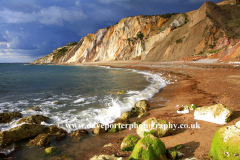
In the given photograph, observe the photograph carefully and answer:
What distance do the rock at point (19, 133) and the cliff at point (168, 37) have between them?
23.8 metres

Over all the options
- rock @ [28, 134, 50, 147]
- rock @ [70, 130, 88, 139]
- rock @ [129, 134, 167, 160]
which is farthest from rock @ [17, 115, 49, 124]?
rock @ [129, 134, 167, 160]

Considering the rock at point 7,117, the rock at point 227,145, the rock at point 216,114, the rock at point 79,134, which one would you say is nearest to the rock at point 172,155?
the rock at point 227,145

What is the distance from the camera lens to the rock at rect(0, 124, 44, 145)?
421cm

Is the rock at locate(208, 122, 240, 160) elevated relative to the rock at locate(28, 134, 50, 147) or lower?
elevated

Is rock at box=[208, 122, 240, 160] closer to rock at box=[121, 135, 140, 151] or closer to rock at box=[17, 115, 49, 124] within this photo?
rock at box=[121, 135, 140, 151]

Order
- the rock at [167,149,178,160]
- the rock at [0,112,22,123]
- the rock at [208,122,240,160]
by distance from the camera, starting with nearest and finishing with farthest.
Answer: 1. the rock at [208,122,240,160]
2. the rock at [167,149,178,160]
3. the rock at [0,112,22,123]

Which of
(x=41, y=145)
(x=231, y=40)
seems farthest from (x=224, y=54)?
(x=41, y=145)

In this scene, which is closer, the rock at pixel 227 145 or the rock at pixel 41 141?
the rock at pixel 227 145

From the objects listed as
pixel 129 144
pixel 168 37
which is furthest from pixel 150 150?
pixel 168 37

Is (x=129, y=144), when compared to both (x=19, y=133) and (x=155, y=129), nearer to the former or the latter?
(x=155, y=129)

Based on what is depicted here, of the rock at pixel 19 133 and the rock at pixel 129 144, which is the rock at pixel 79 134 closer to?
the rock at pixel 19 133

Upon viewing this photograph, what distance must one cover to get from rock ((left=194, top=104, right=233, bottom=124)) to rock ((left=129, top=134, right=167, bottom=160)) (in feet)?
7.39

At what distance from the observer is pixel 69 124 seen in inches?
214

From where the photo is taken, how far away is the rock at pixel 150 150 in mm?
2443
